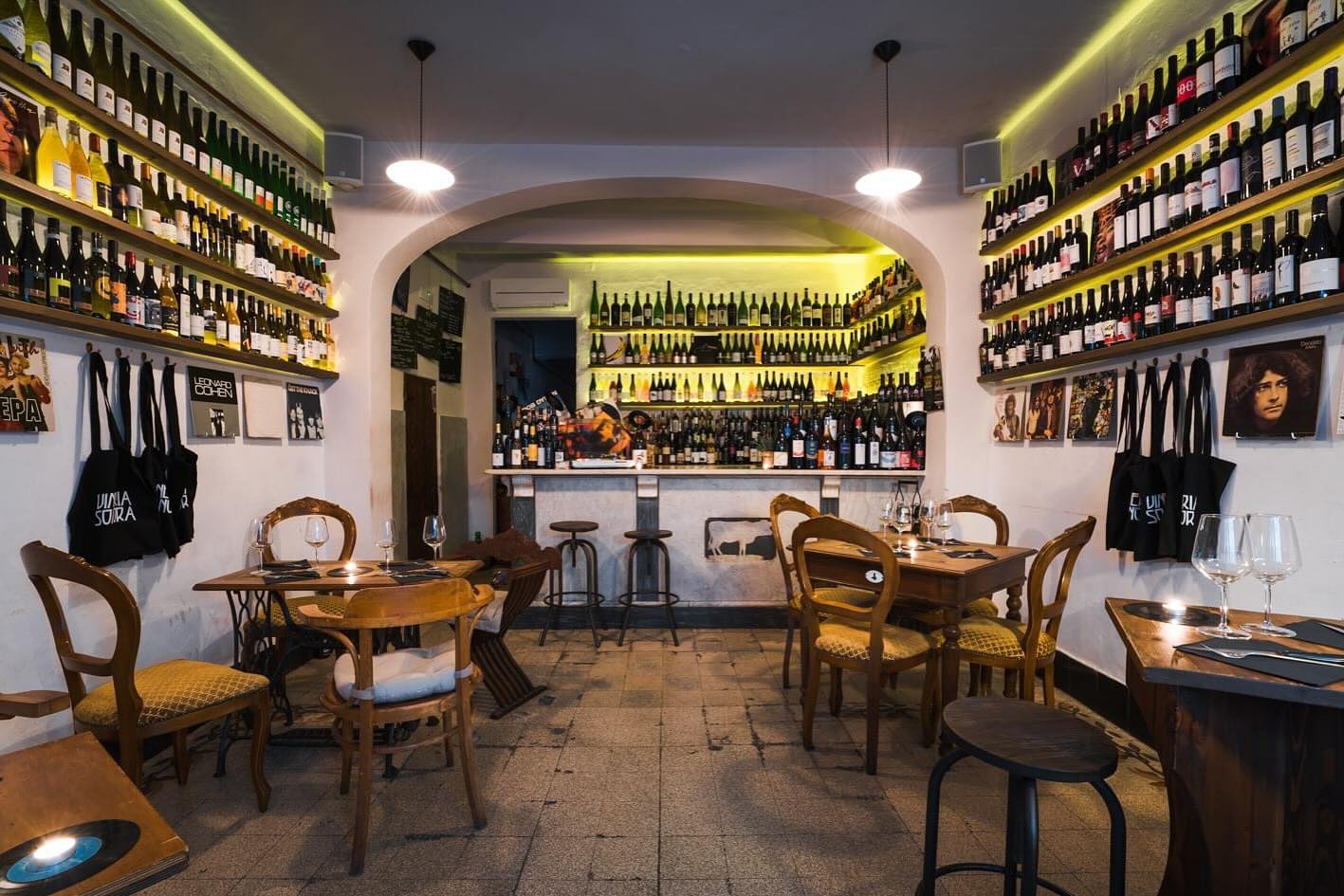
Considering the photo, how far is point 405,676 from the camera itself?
2.20 metres

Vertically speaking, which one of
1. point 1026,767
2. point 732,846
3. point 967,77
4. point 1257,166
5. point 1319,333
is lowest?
point 732,846

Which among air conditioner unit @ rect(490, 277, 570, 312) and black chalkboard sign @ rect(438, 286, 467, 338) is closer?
black chalkboard sign @ rect(438, 286, 467, 338)

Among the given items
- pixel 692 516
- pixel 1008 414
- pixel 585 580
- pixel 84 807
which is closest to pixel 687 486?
pixel 692 516

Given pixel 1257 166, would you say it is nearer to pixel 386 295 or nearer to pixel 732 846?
pixel 732 846

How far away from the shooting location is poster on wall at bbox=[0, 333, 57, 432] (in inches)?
89.4

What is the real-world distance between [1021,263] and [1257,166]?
62.5 inches

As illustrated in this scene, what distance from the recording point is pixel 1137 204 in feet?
9.70

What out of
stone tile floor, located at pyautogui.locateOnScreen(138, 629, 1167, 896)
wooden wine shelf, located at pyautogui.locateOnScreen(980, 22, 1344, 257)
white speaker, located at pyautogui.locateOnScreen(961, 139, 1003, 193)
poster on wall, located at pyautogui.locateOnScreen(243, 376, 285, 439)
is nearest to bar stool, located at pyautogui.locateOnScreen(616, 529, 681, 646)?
stone tile floor, located at pyautogui.locateOnScreen(138, 629, 1167, 896)

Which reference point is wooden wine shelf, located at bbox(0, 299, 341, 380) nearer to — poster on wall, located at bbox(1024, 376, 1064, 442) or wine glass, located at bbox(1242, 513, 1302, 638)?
wine glass, located at bbox(1242, 513, 1302, 638)

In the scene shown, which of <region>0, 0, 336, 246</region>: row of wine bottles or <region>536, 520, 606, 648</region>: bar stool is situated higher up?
<region>0, 0, 336, 246</region>: row of wine bottles

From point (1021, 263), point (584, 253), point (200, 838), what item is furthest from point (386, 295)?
point (1021, 263)

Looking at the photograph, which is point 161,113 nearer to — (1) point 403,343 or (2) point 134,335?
(2) point 134,335

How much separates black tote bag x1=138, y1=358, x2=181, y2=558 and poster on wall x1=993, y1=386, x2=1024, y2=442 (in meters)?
4.55

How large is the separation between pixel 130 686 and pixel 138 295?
1.70 m
